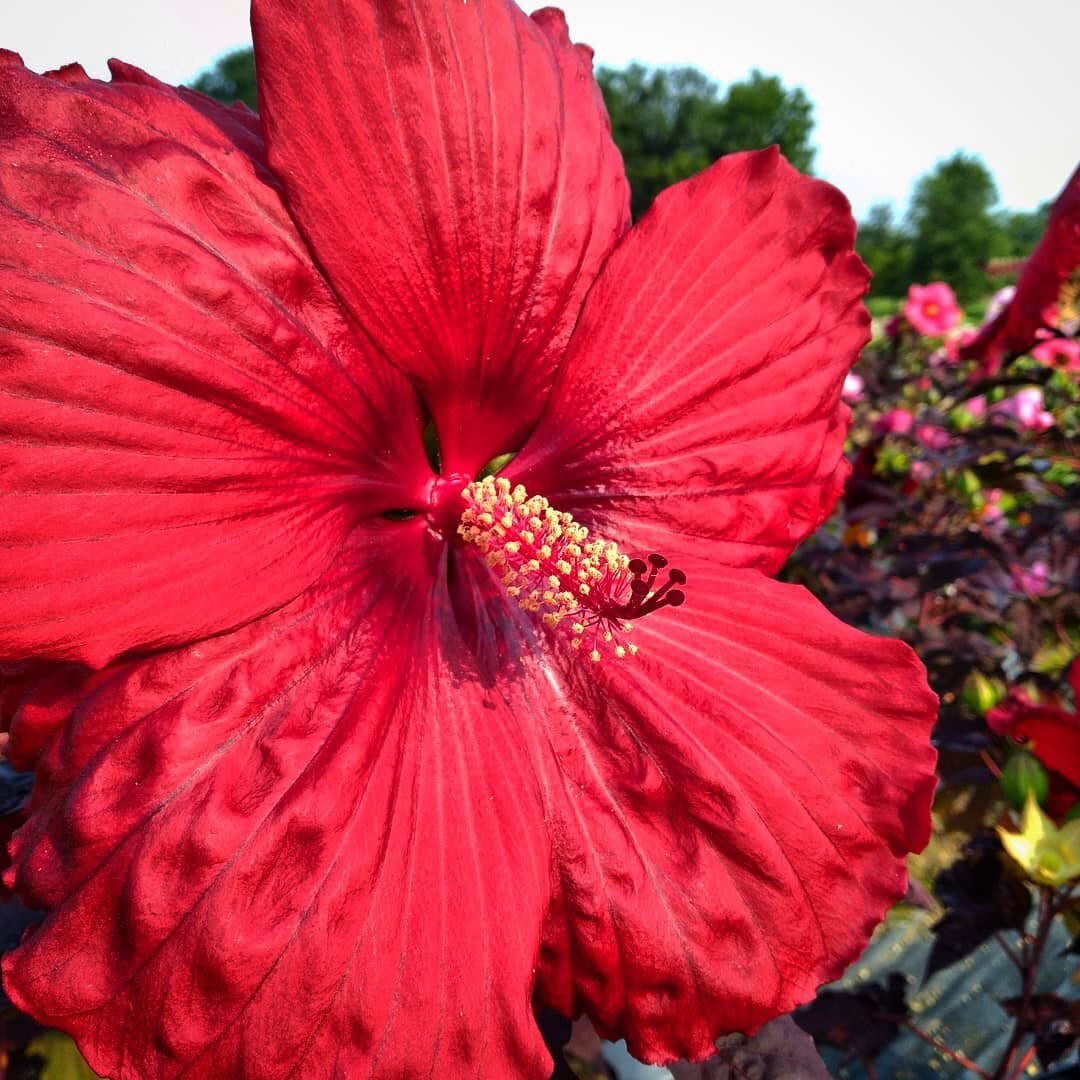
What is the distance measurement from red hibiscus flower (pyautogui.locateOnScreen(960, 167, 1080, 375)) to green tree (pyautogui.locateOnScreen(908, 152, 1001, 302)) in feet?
116

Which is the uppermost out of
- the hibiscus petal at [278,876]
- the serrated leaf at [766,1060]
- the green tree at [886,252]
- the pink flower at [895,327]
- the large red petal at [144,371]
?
the green tree at [886,252]

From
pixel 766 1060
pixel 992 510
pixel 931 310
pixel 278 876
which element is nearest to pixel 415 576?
pixel 278 876

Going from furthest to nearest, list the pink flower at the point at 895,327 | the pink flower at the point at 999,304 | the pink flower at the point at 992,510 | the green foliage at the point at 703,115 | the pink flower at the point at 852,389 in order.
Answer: the green foliage at the point at 703,115 < the pink flower at the point at 895,327 < the pink flower at the point at 852,389 < the pink flower at the point at 992,510 < the pink flower at the point at 999,304

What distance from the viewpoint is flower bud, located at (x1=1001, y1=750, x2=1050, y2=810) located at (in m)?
1.66

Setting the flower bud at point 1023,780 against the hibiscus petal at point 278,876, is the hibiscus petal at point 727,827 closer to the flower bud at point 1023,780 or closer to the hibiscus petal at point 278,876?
the hibiscus petal at point 278,876

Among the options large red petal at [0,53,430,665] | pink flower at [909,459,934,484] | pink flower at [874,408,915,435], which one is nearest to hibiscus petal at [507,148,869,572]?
large red petal at [0,53,430,665]

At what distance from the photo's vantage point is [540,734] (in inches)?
30.7

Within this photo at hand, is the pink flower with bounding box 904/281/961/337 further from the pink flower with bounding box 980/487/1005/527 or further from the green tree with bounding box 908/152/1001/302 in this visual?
the green tree with bounding box 908/152/1001/302

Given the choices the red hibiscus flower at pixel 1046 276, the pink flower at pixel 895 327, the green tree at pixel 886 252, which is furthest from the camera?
the green tree at pixel 886 252

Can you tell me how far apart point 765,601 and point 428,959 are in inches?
17.4

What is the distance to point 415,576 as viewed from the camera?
82 centimetres

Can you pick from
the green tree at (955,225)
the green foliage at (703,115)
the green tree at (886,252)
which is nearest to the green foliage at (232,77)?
the green foliage at (703,115)

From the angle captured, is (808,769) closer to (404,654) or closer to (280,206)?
(404,654)

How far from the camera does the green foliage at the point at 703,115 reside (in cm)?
4078
